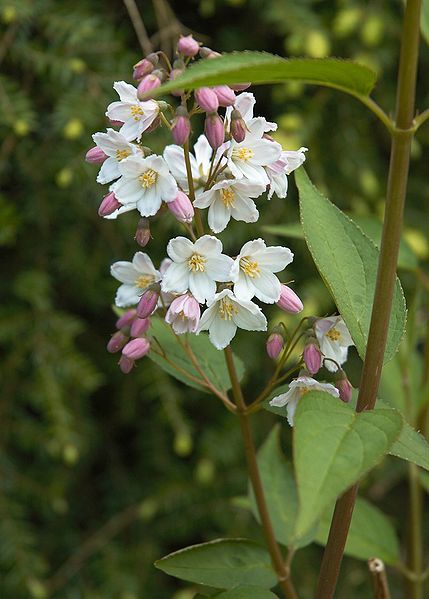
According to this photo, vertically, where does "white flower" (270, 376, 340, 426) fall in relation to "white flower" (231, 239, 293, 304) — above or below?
below

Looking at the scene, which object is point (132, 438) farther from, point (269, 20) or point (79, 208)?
point (269, 20)

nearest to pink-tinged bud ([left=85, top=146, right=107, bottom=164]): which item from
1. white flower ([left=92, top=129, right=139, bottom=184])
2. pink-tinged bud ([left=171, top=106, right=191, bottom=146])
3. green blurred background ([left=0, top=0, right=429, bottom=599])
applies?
white flower ([left=92, top=129, right=139, bottom=184])

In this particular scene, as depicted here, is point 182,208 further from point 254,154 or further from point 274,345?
point 274,345

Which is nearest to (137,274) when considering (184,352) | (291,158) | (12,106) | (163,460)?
(184,352)

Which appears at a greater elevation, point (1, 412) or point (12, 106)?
point (12, 106)

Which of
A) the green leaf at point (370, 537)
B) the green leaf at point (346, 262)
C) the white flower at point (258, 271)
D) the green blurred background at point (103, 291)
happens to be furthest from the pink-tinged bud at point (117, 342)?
the green blurred background at point (103, 291)

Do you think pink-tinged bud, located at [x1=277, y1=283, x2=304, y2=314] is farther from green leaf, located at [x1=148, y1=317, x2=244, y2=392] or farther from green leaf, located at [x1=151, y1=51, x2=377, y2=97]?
green leaf, located at [x1=151, y1=51, x2=377, y2=97]
